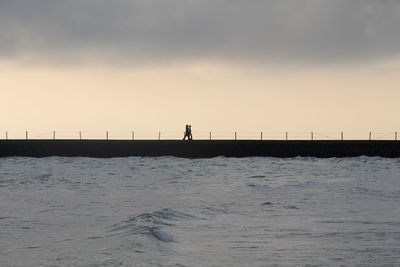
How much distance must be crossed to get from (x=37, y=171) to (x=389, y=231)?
34932mm

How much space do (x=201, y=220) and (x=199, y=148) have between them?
40312 millimetres

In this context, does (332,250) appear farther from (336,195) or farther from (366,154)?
(366,154)

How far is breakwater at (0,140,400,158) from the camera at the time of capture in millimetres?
58938

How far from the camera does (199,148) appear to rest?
60.3m

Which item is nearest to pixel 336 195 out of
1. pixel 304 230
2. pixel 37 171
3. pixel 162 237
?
pixel 304 230

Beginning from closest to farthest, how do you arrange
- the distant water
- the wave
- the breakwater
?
1. the distant water
2. the wave
3. the breakwater

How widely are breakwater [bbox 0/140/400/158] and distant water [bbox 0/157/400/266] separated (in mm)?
17524

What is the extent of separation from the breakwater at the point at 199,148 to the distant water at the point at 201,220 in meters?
17.5

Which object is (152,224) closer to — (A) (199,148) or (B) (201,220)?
(B) (201,220)

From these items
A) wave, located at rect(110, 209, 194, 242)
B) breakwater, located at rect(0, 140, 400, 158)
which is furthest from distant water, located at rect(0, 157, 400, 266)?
breakwater, located at rect(0, 140, 400, 158)

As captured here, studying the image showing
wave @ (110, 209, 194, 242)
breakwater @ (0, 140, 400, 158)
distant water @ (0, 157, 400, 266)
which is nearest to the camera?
distant water @ (0, 157, 400, 266)

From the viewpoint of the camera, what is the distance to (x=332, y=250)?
1418 centimetres

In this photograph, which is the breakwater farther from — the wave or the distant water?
the wave

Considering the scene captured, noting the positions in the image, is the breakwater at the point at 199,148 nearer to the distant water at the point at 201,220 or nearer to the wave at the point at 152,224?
the distant water at the point at 201,220
